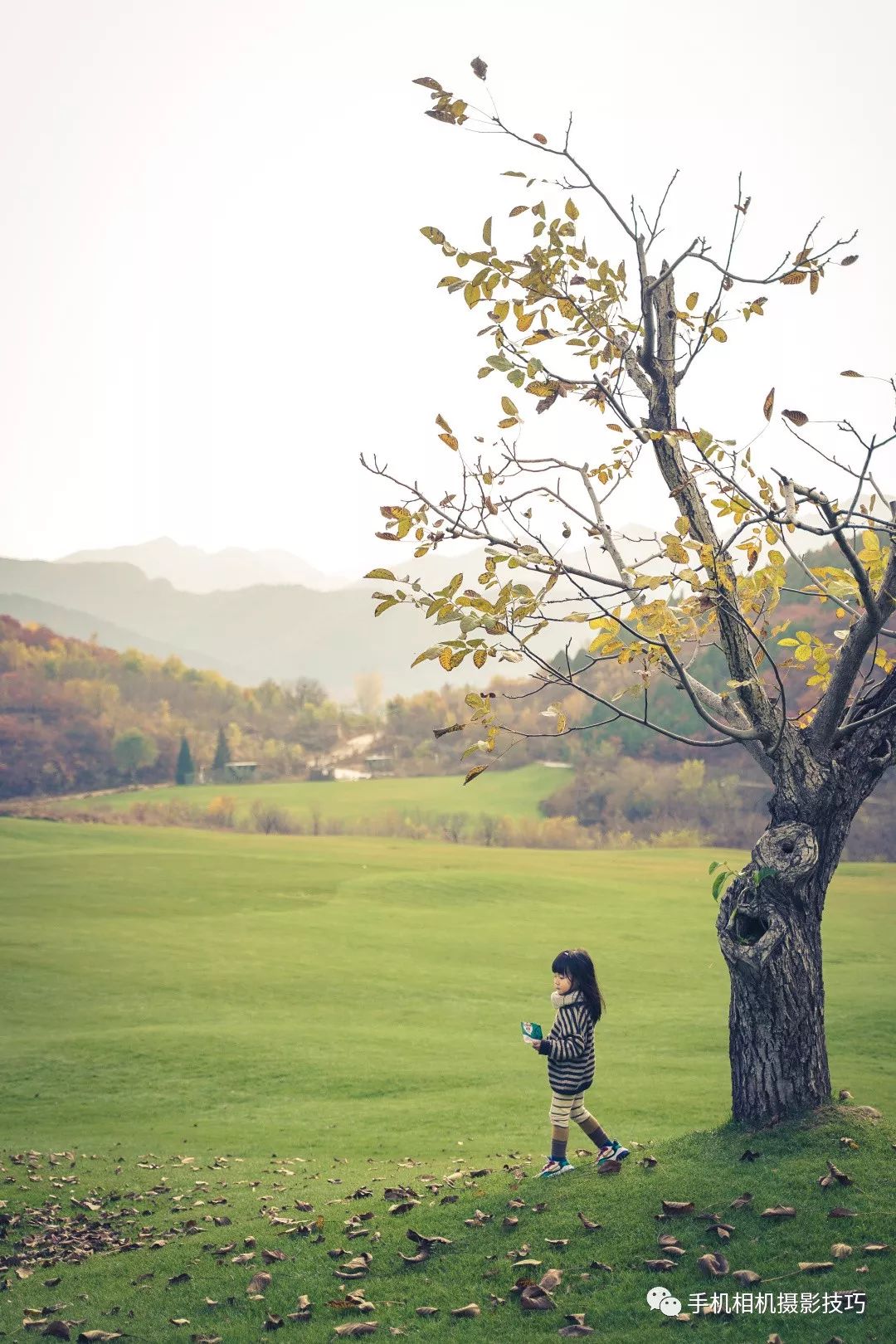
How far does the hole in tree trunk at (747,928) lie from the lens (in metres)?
8.91

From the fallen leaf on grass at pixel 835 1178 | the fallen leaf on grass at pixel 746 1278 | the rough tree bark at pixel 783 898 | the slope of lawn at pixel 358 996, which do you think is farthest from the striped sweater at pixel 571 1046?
the slope of lawn at pixel 358 996

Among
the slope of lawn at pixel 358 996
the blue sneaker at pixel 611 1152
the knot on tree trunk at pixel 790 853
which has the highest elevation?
the knot on tree trunk at pixel 790 853

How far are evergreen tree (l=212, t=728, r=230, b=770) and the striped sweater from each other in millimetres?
81214

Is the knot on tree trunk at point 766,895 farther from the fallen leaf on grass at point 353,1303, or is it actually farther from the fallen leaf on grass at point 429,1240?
the fallen leaf on grass at point 353,1303

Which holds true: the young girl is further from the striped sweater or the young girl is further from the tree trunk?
the tree trunk

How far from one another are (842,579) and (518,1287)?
5919 mm

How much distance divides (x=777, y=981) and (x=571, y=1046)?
1748 mm

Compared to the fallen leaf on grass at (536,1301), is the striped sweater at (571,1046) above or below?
above

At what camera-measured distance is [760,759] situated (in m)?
9.50

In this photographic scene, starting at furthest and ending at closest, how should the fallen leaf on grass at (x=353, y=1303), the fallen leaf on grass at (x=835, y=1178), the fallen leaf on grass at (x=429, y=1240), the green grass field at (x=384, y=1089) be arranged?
the fallen leaf on grass at (x=429, y=1240) < the fallen leaf on grass at (x=835, y=1178) < the green grass field at (x=384, y=1089) < the fallen leaf on grass at (x=353, y=1303)

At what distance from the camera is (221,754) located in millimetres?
88125

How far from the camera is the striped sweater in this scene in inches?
344

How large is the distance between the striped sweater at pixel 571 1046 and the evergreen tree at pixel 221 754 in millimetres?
81214

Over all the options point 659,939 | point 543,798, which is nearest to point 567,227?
point 659,939
